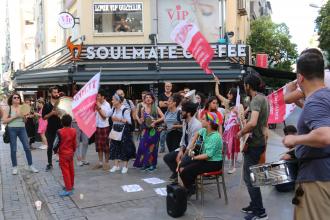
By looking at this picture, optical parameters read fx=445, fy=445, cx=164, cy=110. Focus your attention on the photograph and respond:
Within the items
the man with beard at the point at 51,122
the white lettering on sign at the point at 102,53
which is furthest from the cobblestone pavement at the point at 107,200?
the white lettering on sign at the point at 102,53

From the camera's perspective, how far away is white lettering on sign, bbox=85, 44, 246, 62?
17.5m

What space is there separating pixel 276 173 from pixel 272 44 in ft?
99.5

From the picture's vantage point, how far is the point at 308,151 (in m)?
3.02

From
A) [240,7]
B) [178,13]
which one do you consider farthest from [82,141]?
[240,7]

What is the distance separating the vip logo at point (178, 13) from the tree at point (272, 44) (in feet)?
43.2

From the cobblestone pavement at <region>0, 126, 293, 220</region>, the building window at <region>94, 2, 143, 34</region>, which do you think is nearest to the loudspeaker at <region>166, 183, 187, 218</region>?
the cobblestone pavement at <region>0, 126, 293, 220</region>

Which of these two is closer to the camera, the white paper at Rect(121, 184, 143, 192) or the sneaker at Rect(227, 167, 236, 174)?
the white paper at Rect(121, 184, 143, 192)

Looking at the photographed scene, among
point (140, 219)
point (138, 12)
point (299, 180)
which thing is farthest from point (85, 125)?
point (138, 12)

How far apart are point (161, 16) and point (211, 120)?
12.9 metres

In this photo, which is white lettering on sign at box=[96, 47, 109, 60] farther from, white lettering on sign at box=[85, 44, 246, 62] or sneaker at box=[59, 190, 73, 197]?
sneaker at box=[59, 190, 73, 197]

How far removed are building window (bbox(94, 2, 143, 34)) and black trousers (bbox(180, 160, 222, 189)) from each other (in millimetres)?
12927

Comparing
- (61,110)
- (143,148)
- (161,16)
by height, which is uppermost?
(161,16)

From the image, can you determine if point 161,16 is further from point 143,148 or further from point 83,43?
point 143,148

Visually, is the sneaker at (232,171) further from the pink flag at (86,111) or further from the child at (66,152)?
the pink flag at (86,111)
